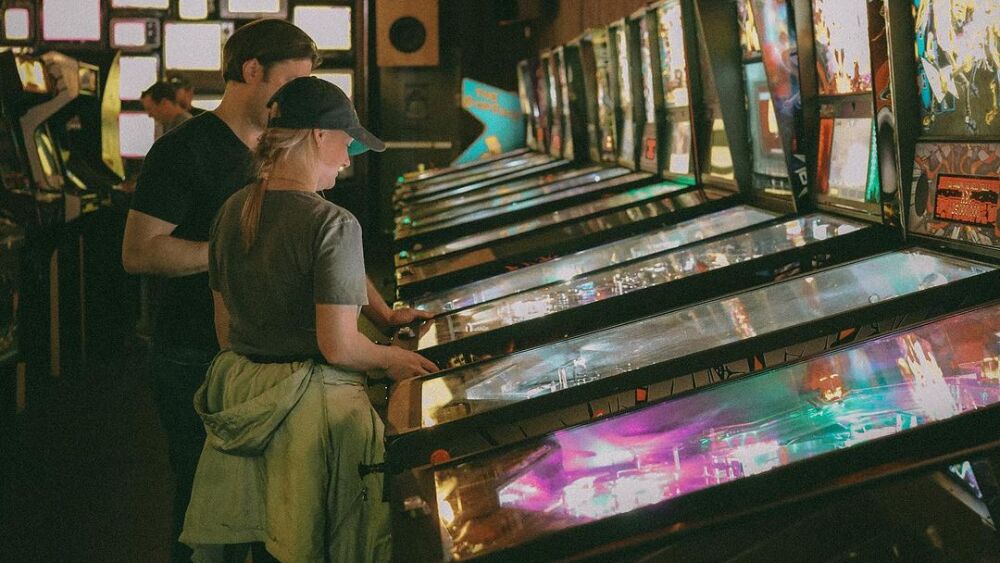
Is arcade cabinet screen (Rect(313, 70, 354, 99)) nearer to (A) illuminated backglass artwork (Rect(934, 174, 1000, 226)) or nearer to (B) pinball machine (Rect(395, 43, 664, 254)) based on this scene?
(B) pinball machine (Rect(395, 43, 664, 254))

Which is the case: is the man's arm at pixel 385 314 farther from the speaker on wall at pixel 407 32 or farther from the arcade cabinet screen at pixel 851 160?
the speaker on wall at pixel 407 32

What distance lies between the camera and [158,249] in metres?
2.11

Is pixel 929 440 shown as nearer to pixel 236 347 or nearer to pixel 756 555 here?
pixel 756 555

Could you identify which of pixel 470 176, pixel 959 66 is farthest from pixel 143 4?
pixel 959 66

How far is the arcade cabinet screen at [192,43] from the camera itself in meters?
9.05

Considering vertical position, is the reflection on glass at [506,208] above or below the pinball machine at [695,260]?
above

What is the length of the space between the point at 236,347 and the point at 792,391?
101 cm

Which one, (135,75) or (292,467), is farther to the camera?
(135,75)

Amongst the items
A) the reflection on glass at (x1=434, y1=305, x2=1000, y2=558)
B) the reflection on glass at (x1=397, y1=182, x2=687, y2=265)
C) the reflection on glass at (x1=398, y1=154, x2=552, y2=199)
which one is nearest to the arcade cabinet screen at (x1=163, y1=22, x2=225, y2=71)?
the reflection on glass at (x1=398, y1=154, x2=552, y2=199)

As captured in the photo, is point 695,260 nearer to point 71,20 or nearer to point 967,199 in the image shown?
point 967,199

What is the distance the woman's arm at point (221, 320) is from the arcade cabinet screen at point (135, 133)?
7543 mm

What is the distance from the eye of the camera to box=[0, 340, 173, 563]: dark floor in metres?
3.07

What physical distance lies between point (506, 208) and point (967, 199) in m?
3.01

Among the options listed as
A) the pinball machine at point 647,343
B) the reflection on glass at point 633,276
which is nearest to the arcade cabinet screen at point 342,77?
the reflection on glass at point 633,276
